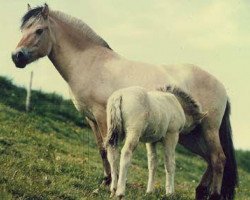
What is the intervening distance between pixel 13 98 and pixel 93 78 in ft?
44.2

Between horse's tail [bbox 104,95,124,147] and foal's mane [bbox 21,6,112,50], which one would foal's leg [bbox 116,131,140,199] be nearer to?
horse's tail [bbox 104,95,124,147]

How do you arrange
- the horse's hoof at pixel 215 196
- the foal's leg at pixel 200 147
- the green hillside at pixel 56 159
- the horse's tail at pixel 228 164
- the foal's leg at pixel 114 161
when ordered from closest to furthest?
1. the green hillside at pixel 56 159
2. the foal's leg at pixel 114 161
3. the horse's hoof at pixel 215 196
4. the foal's leg at pixel 200 147
5. the horse's tail at pixel 228 164

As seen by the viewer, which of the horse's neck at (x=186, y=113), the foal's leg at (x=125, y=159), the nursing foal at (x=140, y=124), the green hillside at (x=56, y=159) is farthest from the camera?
the horse's neck at (x=186, y=113)

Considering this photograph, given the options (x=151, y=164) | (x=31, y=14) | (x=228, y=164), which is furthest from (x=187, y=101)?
(x=31, y=14)

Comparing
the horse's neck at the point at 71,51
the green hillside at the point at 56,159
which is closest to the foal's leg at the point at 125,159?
the green hillside at the point at 56,159

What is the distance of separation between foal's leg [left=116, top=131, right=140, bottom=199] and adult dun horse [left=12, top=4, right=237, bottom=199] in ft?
7.20

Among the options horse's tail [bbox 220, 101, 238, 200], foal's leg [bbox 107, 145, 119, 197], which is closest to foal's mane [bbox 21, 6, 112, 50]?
horse's tail [bbox 220, 101, 238, 200]

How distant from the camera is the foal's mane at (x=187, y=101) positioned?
10.9 meters

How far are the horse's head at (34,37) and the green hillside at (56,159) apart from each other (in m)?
1.94

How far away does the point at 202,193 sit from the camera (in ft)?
40.3

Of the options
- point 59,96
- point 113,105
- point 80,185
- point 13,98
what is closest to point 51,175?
point 80,185

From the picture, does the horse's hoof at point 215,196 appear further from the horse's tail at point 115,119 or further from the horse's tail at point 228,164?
the horse's tail at point 115,119

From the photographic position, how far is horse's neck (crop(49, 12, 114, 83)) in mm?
11867

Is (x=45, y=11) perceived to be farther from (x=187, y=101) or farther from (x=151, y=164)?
(x=151, y=164)
